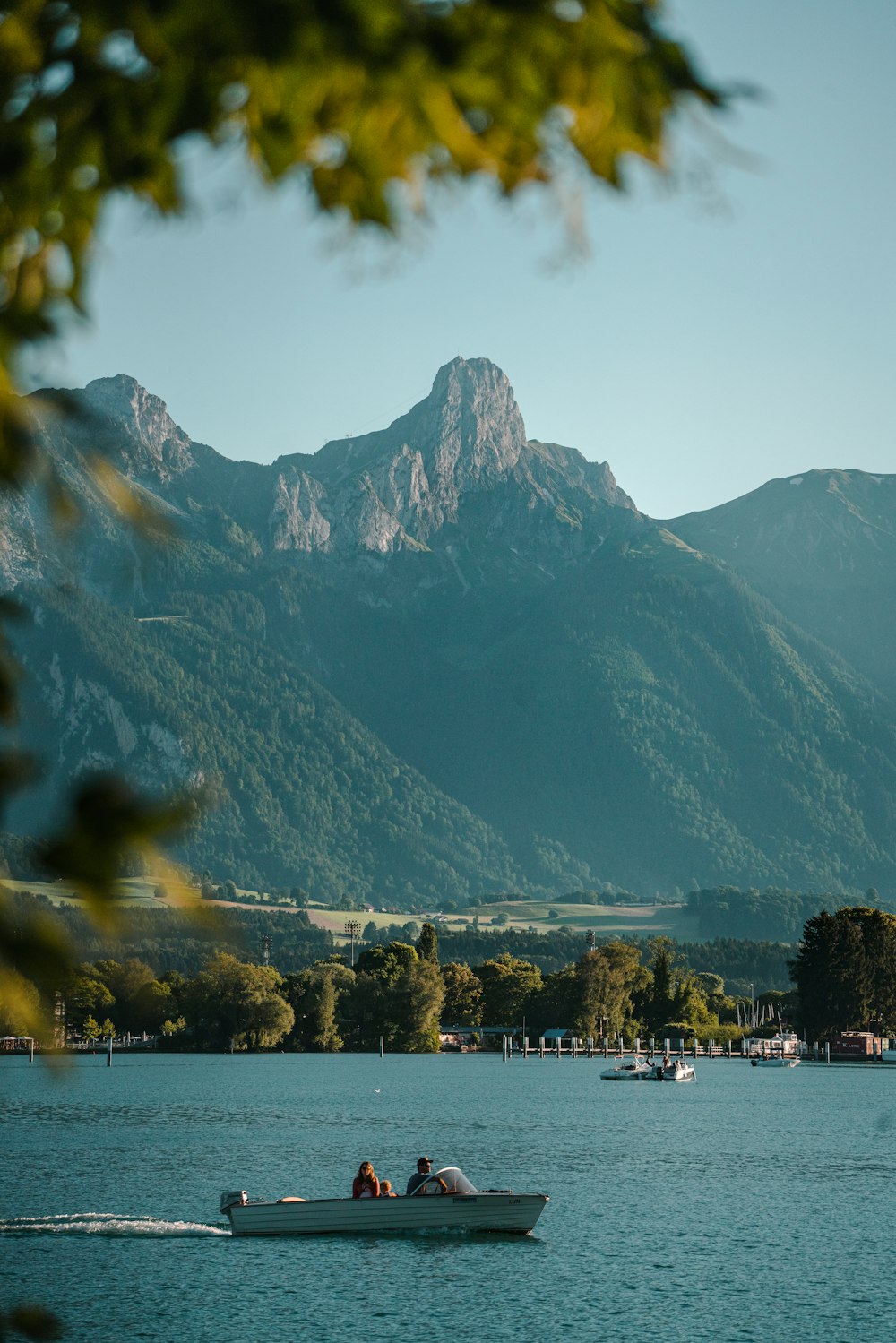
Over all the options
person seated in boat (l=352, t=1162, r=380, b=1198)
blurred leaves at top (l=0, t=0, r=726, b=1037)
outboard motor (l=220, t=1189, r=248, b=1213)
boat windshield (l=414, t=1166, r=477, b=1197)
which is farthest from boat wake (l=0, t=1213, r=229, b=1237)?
blurred leaves at top (l=0, t=0, r=726, b=1037)

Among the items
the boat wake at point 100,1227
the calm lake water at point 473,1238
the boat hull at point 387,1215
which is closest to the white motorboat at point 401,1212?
the boat hull at point 387,1215

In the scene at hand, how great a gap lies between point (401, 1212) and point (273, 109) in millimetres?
66560

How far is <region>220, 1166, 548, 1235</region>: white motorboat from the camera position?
2539 inches

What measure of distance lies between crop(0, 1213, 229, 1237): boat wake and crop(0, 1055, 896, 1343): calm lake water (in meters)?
0.16

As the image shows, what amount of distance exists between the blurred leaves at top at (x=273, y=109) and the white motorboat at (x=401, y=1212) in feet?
210

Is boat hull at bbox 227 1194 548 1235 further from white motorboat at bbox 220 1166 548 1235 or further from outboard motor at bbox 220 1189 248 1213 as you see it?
outboard motor at bbox 220 1189 248 1213

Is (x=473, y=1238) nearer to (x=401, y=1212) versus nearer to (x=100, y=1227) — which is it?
(x=401, y=1212)

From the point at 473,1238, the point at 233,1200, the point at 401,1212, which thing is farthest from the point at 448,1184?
the point at 233,1200

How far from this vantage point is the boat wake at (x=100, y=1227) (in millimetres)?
69188

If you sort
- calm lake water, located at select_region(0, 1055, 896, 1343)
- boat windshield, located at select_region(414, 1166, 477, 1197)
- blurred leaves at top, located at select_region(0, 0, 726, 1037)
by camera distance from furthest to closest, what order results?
boat windshield, located at select_region(414, 1166, 477, 1197) → calm lake water, located at select_region(0, 1055, 896, 1343) → blurred leaves at top, located at select_region(0, 0, 726, 1037)

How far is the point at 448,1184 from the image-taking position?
2562 inches

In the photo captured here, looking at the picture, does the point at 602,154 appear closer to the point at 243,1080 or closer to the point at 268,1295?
the point at 268,1295

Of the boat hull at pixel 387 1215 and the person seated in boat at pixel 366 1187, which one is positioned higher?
the person seated in boat at pixel 366 1187

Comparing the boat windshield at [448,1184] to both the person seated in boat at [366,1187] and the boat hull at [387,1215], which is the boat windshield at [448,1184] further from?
the person seated in boat at [366,1187]
